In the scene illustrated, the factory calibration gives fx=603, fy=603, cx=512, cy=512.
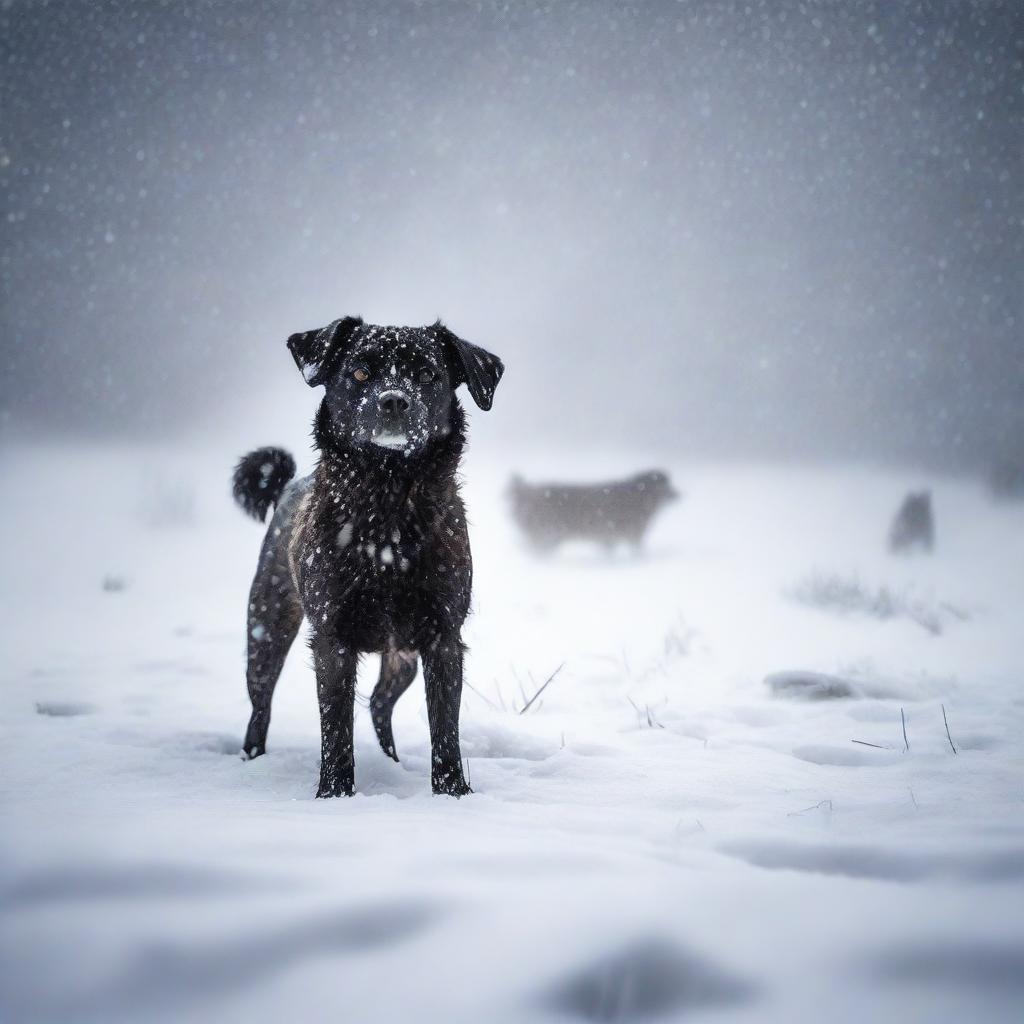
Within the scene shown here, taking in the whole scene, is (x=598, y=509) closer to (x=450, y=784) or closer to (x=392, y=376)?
(x=392, y=376)

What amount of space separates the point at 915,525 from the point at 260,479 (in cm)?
1342

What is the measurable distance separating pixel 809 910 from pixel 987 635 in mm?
6315

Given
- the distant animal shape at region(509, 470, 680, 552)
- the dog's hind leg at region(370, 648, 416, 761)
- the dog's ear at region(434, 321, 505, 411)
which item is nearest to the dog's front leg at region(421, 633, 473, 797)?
the dog's hind leg at region(370, 648, 416, 761)

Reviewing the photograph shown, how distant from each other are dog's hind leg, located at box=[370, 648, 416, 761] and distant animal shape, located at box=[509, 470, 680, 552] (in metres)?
10.6

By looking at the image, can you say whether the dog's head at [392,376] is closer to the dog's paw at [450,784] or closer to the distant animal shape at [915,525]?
the dog's paw at [450,784]

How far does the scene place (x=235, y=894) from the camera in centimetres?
101

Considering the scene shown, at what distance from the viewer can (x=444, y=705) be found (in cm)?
256

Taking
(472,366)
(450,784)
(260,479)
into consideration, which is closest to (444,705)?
(450,784)

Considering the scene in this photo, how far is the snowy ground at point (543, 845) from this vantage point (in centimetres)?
83

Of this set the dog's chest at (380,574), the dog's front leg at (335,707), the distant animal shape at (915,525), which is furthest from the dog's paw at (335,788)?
the distant animal shape at (915,525)

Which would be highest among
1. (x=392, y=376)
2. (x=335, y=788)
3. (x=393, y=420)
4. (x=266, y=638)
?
(x=392, y=376)

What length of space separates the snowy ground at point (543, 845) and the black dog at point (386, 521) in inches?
16.6

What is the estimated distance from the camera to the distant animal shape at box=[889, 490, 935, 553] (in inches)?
496

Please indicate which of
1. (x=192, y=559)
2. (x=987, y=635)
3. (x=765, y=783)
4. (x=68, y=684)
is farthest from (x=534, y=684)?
(x=192, y=559)
